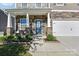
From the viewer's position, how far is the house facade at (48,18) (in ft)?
39.2

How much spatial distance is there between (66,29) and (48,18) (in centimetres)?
153

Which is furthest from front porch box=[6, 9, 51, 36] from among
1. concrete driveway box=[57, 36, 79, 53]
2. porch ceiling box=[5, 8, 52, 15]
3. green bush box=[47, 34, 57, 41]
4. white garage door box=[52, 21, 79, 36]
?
concrete driveway box=[57, 36, 79, 53]

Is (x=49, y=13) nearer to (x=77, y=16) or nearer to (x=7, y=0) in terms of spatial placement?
(x=77, y=16)

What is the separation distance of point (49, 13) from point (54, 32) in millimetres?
1671

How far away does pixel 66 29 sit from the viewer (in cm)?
1281

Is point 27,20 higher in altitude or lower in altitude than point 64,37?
higher

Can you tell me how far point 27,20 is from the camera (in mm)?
11750

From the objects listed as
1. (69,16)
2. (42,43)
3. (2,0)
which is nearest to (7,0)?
(2,0)

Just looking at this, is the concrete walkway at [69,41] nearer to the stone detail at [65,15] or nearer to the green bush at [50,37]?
the green bush at [50,37]

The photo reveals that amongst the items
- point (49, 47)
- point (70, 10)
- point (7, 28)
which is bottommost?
point (49, 47)

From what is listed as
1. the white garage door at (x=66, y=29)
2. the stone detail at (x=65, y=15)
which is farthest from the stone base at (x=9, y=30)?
the stone detail at (x=65, y=15)

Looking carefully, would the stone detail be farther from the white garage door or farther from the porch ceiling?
the porch ceiling

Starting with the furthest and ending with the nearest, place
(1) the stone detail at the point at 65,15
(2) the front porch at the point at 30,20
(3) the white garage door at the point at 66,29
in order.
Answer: (1) the stone detail at the point at 65,15 < (3) the white garage door at the point at 66,29 < (2) the front porch at the point at 30,20

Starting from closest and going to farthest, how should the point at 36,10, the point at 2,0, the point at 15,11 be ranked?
1. the point at 2,0
2. the point at 15,11
3. the point at 36,10
